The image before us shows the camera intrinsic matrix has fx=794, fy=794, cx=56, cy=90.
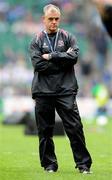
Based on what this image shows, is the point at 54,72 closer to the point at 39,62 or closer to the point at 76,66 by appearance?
the point at 39,62

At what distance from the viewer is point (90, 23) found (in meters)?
38.6

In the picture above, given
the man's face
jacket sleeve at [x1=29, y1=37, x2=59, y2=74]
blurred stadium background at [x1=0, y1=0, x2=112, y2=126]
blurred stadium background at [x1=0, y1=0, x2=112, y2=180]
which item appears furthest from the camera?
blurred stadium background at [x1=0, y1=0, x2=112, y2=126]

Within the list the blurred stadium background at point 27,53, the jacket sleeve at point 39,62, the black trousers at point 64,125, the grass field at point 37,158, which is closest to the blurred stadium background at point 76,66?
the blurred stadium background at point 27,53

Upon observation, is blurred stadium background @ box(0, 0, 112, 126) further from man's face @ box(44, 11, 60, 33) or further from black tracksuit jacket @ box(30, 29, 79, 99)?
man's face @ box(44, 11, 60, 33)

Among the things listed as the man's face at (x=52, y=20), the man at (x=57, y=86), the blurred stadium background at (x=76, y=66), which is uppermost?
the man's face at (x=52, y=20)

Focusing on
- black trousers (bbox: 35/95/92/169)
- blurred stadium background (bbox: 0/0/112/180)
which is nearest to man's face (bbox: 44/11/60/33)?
black trousers (bbox: 35/95/92/169)

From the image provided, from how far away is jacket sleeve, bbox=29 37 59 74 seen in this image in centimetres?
1117

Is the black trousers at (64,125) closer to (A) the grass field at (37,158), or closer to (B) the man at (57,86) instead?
(B) the man at (57,86)

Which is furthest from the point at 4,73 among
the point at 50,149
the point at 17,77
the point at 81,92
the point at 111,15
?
the point at 111,15

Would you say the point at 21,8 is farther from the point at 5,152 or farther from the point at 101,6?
the point at 101,6

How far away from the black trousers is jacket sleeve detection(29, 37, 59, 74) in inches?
16.2

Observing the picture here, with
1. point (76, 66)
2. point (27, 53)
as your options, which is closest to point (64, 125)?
point (27, 53)

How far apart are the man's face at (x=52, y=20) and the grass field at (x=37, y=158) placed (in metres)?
2.08

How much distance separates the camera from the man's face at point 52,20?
11.1 meters
